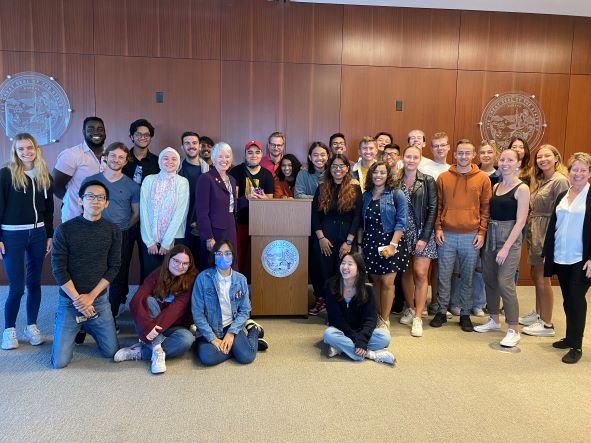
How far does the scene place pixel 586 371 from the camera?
128 inches

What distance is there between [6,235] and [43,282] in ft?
7.15

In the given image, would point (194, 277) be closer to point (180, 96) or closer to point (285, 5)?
point (180, 96)

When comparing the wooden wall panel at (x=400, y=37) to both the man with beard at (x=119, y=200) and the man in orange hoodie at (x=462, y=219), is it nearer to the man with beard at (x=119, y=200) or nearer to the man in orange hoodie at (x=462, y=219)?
the man in orange hoodie at (x=462, y=219)

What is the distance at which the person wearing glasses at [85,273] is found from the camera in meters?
3.16

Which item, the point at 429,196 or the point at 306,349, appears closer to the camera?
the point at 306,349

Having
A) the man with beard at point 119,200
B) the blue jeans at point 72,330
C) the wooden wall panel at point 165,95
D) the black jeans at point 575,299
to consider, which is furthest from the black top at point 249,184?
the black jeans at point 575,299

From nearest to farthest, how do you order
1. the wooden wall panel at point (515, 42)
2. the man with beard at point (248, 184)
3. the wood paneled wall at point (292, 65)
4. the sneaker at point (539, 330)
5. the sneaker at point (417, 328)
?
1. the sneaker at point (417, 328)
2. the sneaker at point (539, 330)
3. the man with beard at point (248, 184)
4. the wood paneled wall at point (292, 65)
5. the wooden wall panel at point (515, 42)

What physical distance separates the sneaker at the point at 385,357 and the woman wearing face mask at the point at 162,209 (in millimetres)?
1823

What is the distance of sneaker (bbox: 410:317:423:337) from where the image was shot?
152 inches

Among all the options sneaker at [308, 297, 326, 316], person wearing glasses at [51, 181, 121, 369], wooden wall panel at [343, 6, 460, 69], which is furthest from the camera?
wooden wall panel at [343, 6, 460, 69]

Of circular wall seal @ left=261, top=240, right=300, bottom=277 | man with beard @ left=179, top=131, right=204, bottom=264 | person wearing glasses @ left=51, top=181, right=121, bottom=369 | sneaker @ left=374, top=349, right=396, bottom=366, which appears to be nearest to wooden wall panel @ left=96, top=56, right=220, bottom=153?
man with beard @ left=179, top=131, right=204, bottom=264

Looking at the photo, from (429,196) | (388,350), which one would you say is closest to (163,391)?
(388,350)

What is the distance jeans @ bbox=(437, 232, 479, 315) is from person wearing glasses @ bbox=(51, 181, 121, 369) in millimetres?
2664

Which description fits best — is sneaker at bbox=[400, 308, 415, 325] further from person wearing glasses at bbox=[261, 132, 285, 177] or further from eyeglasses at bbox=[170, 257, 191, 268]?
eyeglasses at bbox=[170, 257, 191, 268]
